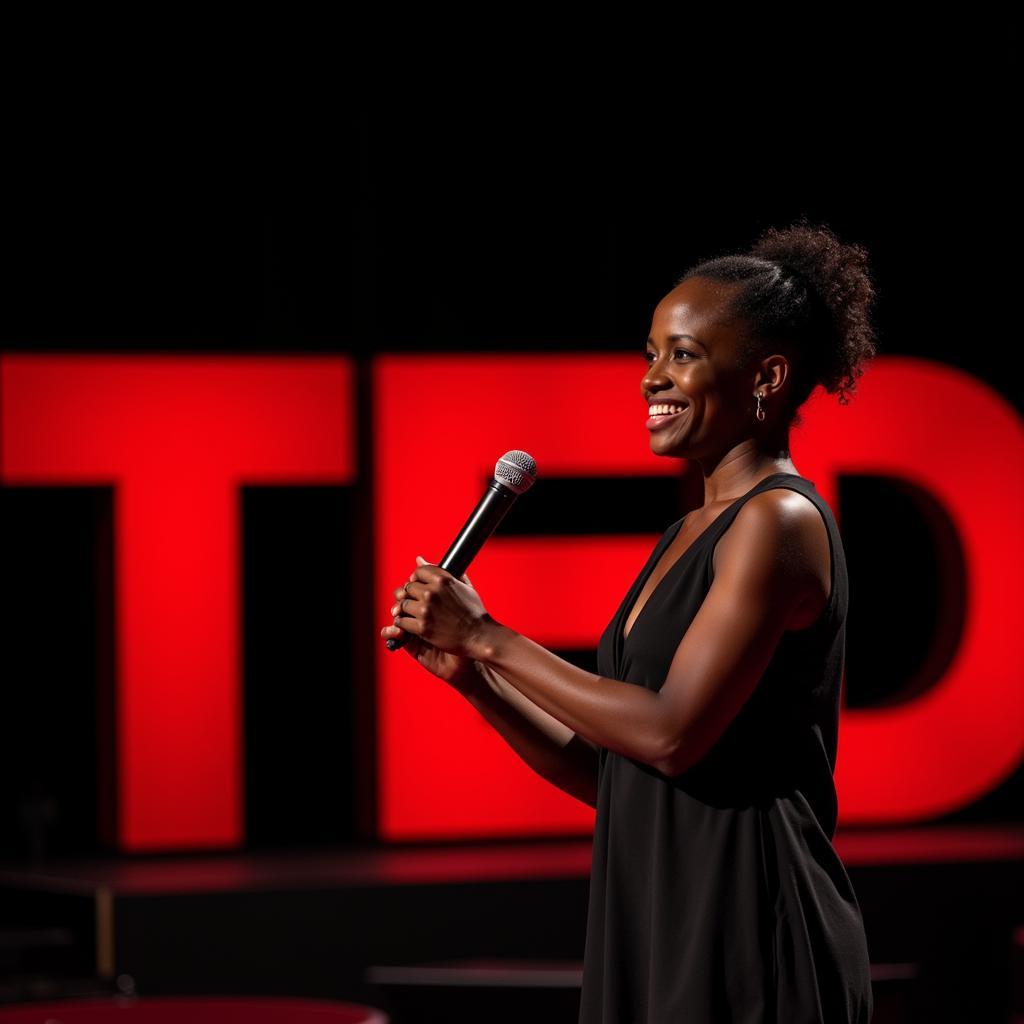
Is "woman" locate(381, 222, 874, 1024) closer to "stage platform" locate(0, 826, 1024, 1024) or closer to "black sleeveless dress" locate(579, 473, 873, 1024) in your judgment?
"black sleeveless dress" locate(579, 473, 873, 1024)

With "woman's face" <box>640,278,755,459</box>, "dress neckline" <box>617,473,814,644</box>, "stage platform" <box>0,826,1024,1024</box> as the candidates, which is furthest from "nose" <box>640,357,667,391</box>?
"stage platform" <box>0,826,1024,1024</box>

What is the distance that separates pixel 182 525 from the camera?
17.2 feet

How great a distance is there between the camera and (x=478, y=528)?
1.74 meters

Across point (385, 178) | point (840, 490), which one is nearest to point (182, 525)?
point (385, 178)

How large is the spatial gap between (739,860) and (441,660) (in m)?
0.35

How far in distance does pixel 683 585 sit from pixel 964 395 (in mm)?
4216

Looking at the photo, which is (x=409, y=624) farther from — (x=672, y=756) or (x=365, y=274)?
(x=365, y=274)

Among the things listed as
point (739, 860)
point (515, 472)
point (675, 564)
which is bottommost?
point (739, 860)

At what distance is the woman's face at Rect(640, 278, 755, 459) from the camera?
166 centimetres

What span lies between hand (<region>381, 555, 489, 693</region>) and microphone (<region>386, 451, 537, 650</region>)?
13 millimetres

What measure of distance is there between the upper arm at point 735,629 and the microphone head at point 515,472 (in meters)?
0.31

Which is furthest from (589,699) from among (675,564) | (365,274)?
(365,274)

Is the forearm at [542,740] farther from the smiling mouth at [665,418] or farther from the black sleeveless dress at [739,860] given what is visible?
the smiling mouth at [665,418]

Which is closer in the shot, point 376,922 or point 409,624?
point 409,624
